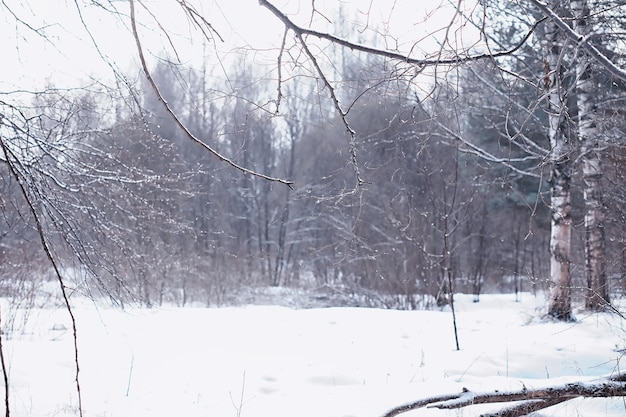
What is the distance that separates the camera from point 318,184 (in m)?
12.4

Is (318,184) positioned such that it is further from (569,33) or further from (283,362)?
(569,33)

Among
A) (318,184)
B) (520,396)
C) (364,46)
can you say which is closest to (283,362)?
(520,396)

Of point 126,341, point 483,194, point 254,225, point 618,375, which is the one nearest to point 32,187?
point 126,341

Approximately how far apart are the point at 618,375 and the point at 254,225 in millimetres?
23176

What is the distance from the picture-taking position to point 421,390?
512 centimetres

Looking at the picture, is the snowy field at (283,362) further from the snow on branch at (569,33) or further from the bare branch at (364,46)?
the snow on branch at (569,33)

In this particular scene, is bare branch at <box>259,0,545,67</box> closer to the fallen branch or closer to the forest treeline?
the forest treeline

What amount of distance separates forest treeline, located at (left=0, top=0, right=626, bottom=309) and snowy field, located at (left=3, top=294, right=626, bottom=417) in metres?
0.82

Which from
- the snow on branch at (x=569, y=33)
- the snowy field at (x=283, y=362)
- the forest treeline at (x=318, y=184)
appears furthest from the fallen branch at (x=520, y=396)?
the snow on branch at (x=569, y=33)

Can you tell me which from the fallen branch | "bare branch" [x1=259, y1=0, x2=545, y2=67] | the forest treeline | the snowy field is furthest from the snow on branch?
the snowy field

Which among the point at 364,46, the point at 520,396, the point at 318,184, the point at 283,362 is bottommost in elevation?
the point at 283,362

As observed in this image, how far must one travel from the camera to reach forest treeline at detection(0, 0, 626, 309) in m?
4.25

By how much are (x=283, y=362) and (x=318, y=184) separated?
249 inches

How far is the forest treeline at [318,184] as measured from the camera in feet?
14.0
